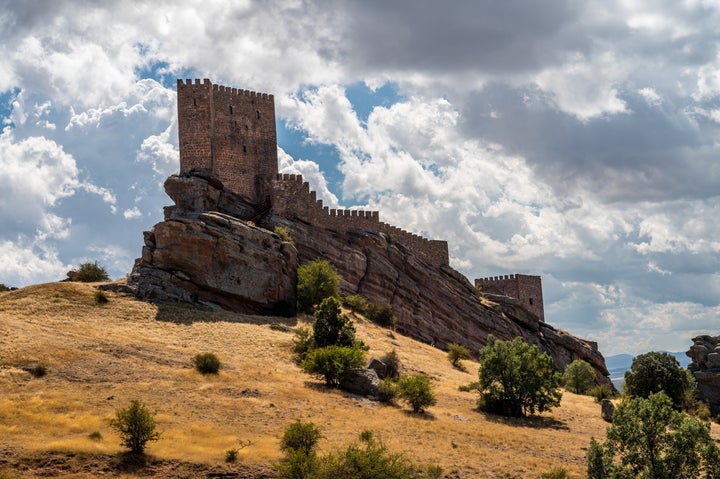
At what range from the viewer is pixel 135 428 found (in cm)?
2727

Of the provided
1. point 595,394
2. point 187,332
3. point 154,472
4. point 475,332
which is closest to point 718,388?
point 595,394

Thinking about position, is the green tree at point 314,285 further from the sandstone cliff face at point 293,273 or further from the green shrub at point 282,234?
the green shrub at point 282,234

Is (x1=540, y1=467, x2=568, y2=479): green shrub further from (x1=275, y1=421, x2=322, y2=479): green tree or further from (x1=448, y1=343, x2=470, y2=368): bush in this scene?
(x1=448, y1=343, x2=470, y2=368): bush

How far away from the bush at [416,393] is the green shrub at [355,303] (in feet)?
67.9

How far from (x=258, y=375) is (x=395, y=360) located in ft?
30.5

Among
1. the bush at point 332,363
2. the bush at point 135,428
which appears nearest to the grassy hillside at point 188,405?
the bush at point 135,428

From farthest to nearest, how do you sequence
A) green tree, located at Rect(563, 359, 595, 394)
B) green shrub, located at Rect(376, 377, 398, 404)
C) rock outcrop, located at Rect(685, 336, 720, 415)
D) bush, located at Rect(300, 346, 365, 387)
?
green tree, located at Rect(563, 359, 595, 394), rock outcrop, located at Rect(685, 336, 720, 415), bush, located at Rect(300, 346, 365, 387), green shrub, located at Rect(376, 377, 398, 404)

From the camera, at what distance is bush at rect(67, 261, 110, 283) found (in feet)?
174

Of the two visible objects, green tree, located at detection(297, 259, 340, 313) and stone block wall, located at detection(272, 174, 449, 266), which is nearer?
green tree, located at detection(297, 259, 340, 313)

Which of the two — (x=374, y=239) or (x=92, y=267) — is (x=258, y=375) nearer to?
(x=92, y=267)

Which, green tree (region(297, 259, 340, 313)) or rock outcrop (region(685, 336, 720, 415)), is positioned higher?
green tree (region(297, 259, 340, 313))

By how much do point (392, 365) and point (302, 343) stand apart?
523cm

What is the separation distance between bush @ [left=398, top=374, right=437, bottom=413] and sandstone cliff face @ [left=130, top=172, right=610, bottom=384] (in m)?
16.8

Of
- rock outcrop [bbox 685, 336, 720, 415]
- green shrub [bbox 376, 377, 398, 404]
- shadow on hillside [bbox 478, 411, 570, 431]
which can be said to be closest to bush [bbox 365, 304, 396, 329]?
shadow on hillside [bbox 478, 411, 570, 431]
